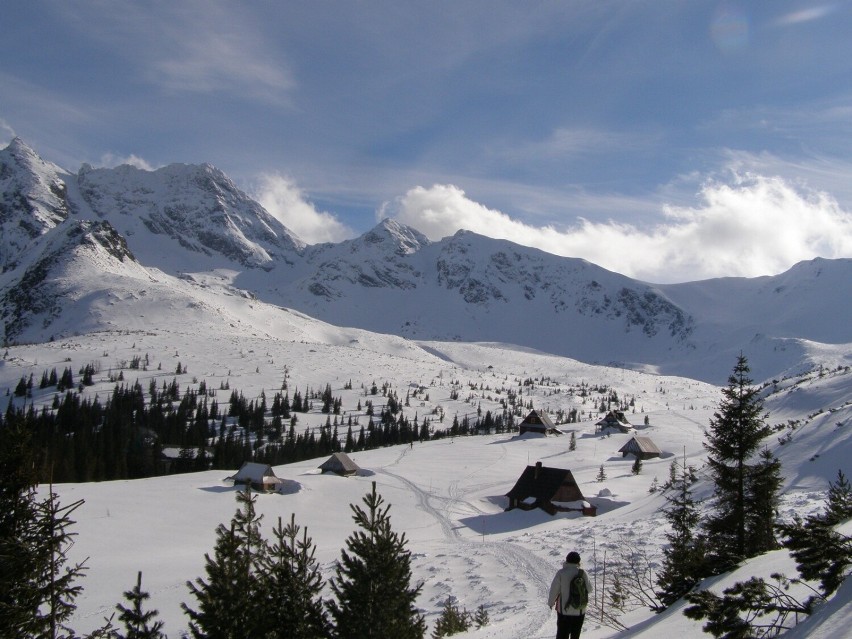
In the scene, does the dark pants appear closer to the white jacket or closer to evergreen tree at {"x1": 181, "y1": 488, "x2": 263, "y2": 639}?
the white jacket

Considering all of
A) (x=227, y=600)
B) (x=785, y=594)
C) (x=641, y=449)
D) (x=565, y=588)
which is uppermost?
(x=785, y=594)

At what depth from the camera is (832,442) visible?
2945cm

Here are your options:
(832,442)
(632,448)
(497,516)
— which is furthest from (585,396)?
(832,442)

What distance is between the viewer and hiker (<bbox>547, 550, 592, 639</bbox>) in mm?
9625

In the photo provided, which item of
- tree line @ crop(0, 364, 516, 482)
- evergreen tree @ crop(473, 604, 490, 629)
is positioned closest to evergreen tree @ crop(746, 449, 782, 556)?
evergreen tree @ crop(473, 604, 490, 629)

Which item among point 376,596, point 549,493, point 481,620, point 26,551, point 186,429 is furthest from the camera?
point 186,429

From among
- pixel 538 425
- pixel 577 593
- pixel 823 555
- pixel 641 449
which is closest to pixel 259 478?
pixel 641 449

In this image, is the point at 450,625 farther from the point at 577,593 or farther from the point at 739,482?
the point at 739,482

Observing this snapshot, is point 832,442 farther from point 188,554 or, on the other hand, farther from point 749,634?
point 188,554

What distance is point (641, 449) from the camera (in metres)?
67.7

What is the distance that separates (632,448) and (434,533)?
114 feet

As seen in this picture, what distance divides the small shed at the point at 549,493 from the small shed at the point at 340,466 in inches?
708

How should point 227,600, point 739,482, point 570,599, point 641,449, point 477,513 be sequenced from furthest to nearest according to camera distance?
1. point 641,449
2. point 477,513
3. point 739,482
4. point 227,600
5. point 570,599

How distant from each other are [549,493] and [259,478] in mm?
24512
